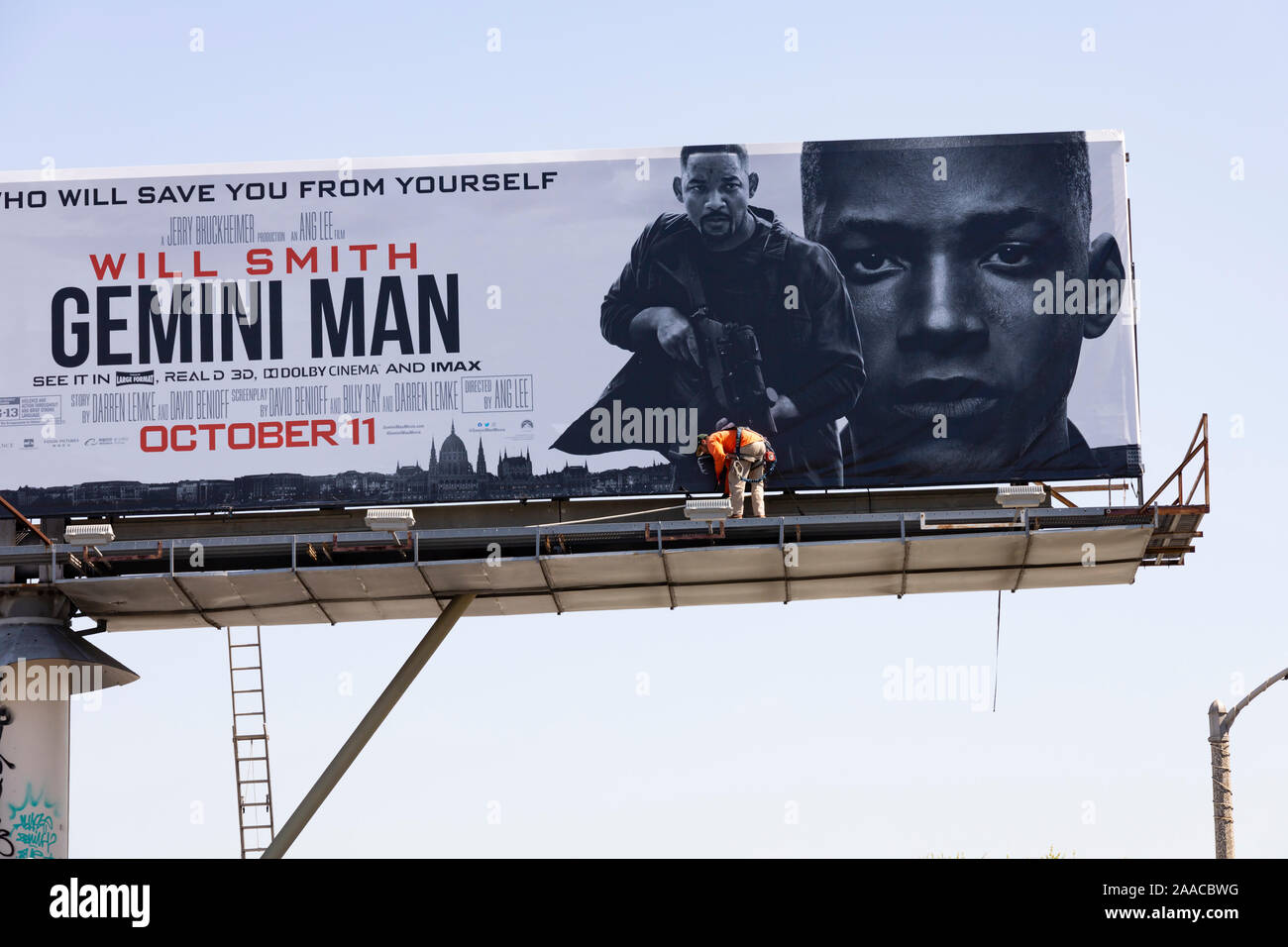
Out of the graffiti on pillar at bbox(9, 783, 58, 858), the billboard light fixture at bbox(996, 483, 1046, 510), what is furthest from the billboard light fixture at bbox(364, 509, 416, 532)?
the billboard light fixture at bbox(996, 483, 1046, 510)

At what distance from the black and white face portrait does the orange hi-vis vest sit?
1.70 metres

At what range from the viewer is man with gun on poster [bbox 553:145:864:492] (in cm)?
2478

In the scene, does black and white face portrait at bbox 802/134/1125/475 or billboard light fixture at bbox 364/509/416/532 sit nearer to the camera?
billboard light fixture at bbox 364/509/416/532

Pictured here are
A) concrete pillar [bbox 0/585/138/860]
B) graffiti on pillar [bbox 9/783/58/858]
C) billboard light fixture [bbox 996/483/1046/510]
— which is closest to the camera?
billboard light fixture [bbox 996/483/1046/510]

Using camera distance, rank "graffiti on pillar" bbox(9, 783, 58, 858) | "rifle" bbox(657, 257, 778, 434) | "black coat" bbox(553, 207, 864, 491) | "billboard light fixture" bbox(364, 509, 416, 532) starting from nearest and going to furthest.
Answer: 1. "billboard light fixture" bbox(364, 509, 416, 532)
2. "graffiti on pillar" bbox(9, 783, 58, 858)
3. "black coat" bbox(553, 207, 864, 491)
4. "rifle" bbox(657, 257, 778, 434)

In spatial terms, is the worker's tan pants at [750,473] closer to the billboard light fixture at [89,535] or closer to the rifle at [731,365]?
the rifle at [731,365]

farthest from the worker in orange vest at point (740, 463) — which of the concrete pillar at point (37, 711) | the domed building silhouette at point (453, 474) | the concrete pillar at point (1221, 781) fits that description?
the concrete pillar at point (37, 711)

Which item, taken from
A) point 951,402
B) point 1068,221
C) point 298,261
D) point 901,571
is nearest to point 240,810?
point 298,261

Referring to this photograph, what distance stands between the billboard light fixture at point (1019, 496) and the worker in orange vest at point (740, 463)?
3.21 m

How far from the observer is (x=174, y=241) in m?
25.7

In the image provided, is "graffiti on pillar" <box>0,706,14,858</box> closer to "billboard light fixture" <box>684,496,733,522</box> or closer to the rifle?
"billboard light fixture" <box>684,496,733,522</box>

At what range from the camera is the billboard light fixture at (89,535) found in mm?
23047
